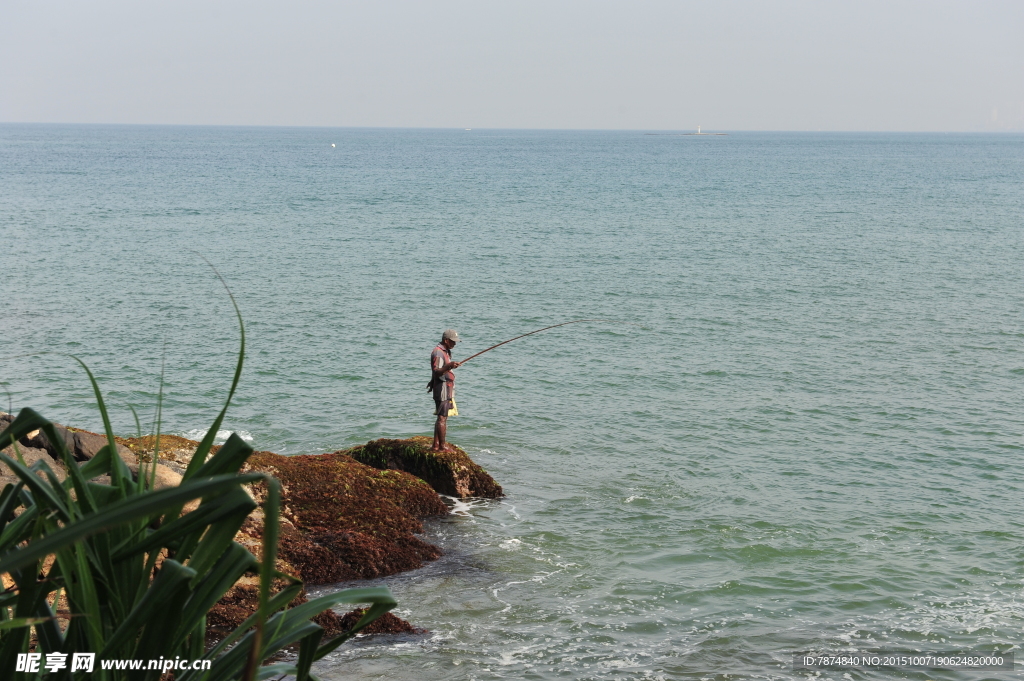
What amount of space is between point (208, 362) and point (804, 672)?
15433mm

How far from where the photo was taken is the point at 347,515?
11.2 metres

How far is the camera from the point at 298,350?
72.5 ft

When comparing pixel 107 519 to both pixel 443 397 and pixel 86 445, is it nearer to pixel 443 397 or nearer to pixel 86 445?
pixel 86 445

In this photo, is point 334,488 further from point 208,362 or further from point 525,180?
point 525,180

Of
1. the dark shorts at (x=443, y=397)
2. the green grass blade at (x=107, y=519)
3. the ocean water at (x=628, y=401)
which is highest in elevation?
the green grass blade at (x=107, y=519)

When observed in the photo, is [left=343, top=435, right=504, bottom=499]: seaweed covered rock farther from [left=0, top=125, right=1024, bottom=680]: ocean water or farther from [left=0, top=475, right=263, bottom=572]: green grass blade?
[left=0, top=475, right=263, bottom=572]: green grass blade

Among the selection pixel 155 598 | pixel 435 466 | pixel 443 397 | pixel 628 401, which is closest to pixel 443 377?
pixel 443 397

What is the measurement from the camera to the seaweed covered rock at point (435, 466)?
42.3 feet

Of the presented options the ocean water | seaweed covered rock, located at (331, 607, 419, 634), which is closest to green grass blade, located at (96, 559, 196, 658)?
the ocean water

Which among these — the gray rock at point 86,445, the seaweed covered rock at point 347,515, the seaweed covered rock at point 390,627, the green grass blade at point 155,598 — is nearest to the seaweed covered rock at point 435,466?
the seaweed covered rock at point 347,515

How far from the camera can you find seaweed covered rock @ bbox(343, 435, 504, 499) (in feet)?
42.3

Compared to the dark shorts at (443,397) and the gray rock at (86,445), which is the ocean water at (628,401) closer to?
the dark shorts at (443,397)

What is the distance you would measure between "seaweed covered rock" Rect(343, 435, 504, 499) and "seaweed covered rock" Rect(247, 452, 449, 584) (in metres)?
0.36

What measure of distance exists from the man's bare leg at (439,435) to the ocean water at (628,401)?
0.99 meters
